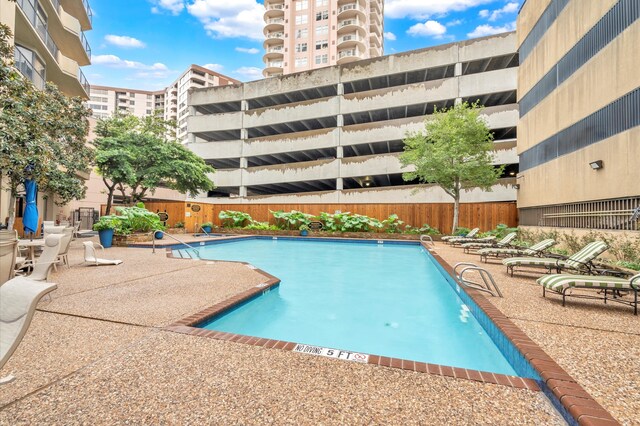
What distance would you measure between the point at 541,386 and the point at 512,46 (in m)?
27.2

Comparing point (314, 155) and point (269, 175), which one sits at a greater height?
point (314, 155)

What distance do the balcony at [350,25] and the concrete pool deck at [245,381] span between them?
2005 inches

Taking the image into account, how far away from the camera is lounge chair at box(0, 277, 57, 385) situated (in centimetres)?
182

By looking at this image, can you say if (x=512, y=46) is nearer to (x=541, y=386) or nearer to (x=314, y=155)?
(x=314, y=155)

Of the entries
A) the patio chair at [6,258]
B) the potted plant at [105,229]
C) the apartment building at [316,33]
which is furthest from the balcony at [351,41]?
the patio chair at [6,258]

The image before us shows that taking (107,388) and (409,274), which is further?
(409,274)

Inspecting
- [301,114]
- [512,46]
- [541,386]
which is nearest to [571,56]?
→ [541,386]

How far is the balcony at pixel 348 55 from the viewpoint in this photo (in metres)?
47.2

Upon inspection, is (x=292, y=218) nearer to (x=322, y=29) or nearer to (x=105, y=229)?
(x=105, y=229)

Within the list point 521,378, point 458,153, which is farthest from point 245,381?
point 458,153

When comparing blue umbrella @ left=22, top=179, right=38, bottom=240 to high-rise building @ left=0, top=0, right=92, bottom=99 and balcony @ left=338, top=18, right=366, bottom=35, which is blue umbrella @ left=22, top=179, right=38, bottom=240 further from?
balcony @ left=338, top=18, right=366, bottom=35

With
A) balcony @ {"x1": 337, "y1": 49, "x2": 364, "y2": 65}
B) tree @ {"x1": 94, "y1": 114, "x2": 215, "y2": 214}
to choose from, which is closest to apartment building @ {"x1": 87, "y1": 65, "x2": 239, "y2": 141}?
balcony @ {"x1": 337, "y1": 49, "x2": 364, "y2": 65}

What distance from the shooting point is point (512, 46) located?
899 inches

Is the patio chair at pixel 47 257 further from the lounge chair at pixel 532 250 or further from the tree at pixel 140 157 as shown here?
the tree at pixel 140 157
